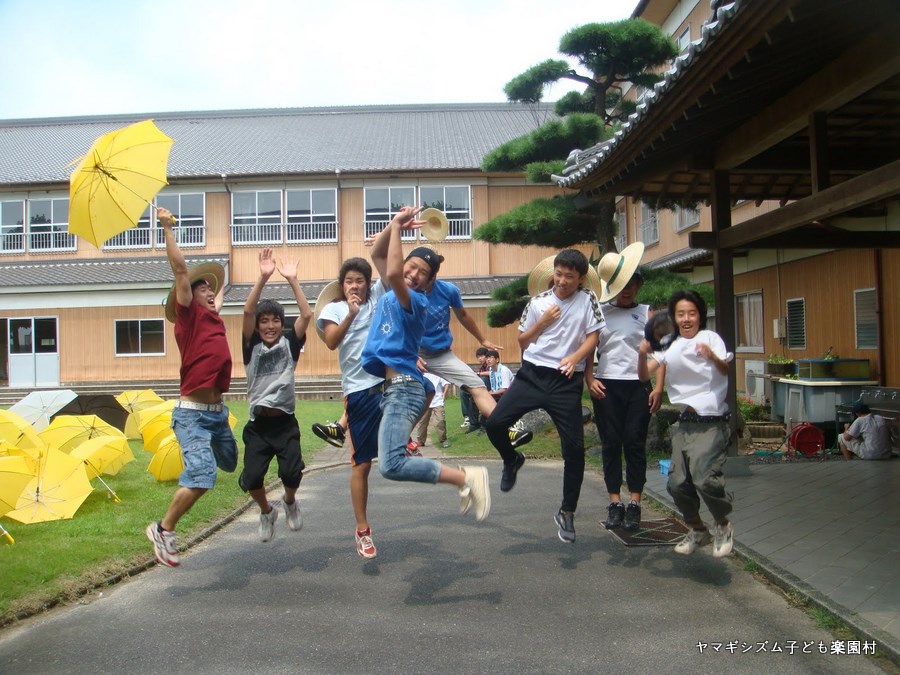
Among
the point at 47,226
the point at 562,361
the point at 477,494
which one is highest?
the point at 47,226

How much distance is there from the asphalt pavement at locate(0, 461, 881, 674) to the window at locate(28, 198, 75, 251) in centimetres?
2748

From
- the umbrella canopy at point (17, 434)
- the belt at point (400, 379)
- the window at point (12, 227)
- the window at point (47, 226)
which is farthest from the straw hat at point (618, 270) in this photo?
the window at point (12, 227)

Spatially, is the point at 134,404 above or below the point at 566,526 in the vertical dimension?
above

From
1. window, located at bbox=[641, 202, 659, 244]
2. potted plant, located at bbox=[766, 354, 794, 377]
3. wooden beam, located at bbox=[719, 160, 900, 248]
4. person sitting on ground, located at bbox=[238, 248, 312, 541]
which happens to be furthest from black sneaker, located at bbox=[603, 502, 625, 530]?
window, located at bbox=[641, 202, 659, 244]

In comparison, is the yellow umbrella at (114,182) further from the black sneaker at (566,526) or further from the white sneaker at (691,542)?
the white sneaker at (691,542)

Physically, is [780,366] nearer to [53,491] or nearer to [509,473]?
[509,473]

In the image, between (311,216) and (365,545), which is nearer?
(365,545)

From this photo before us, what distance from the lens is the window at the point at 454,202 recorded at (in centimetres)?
2894

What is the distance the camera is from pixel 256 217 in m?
29.3

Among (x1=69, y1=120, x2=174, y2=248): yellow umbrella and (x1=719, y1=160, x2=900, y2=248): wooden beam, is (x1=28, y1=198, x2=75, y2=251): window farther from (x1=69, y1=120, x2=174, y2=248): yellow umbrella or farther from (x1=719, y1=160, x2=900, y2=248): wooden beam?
(x1=719, y1=160, x2=900, y2=248): wooden beam

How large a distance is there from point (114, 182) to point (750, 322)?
1470 cm

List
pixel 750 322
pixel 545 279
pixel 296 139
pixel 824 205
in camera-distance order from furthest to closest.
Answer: pixel 296 139 → pixel 750 322 → pixel 824 205 → pixel 545 279

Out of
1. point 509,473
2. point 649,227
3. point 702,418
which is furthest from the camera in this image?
point 649,227

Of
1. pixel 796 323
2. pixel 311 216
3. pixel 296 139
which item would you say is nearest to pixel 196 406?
pixel 796 323
